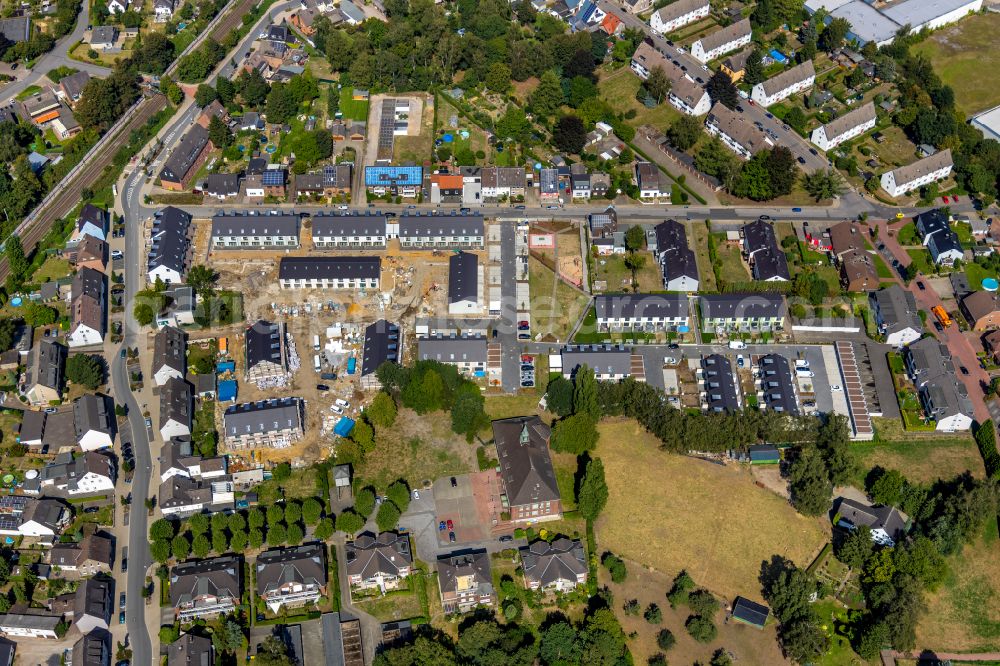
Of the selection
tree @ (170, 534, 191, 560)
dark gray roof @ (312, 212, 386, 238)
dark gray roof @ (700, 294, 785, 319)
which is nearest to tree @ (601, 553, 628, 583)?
dark gray roof @ (700, 294, 785, 319)

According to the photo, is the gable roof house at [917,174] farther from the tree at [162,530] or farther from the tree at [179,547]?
the tree at [162,530]

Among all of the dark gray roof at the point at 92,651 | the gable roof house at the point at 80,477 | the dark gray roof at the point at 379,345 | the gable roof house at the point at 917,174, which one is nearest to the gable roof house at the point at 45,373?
the gable roof house at the point at 80,477

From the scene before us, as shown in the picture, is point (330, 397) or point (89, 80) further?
point (89, 80)

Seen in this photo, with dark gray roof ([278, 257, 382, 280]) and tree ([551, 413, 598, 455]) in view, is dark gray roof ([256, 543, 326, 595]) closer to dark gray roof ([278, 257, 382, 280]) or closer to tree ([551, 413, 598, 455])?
tree ([551, 413, 598, 455])

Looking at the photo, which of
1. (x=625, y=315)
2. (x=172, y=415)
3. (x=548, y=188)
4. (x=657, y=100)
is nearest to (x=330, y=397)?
A: (x=172, y=415)

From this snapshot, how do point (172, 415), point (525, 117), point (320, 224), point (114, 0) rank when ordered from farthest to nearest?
point (114, 0)
point (525, 117)
point (320, 224)
point (172, 415)

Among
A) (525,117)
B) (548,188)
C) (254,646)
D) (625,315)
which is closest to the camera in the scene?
(254,646)

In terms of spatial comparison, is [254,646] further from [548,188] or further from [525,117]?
[525,117]
